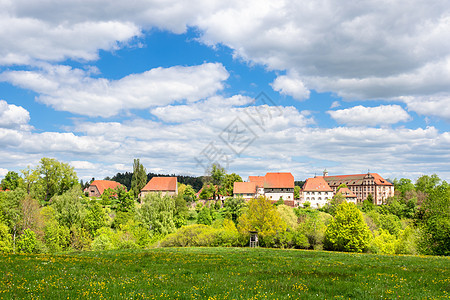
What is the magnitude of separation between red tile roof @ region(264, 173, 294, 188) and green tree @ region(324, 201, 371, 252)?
64.4 meters

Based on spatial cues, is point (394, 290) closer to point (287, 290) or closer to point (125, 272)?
point (287, 290)

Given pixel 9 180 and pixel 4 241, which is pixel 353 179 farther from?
pixel 9 180

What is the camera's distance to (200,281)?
14055 millimetres

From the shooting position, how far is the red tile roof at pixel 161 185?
11962cm

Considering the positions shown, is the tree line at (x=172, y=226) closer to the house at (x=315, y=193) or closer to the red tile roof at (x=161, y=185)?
the red tile roof at (x=161, y=185)

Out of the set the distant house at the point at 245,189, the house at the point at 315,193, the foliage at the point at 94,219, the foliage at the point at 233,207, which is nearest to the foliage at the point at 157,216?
Result: the foliage at the point at 94,219

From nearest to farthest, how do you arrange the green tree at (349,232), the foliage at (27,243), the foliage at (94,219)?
the foliage at (27,243) → the green tree at (349,232) → the foliage at (94,219)

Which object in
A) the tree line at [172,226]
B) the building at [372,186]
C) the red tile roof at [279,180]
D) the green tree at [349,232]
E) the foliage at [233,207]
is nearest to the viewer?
the tree line at [172,226]

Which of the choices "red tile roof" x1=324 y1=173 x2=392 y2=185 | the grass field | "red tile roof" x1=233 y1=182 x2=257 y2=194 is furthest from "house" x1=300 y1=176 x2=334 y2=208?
the grass field

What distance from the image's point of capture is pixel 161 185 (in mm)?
120938

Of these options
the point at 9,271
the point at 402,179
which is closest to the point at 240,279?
the point at 9,271

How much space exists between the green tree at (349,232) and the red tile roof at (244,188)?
60748mm

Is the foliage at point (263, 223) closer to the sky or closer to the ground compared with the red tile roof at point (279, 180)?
closer to the ground

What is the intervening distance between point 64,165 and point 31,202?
84.1 feet
